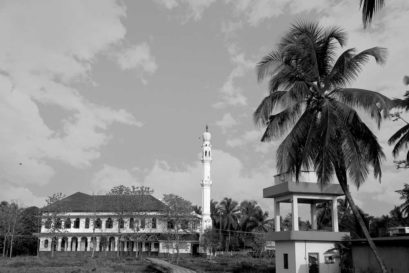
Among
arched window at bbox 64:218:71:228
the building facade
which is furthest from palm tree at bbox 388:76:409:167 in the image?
arched window at bbox 64:218:71:228

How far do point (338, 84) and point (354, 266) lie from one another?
8714 millimetres

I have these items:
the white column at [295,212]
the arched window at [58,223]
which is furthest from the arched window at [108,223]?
the white column at [295,212]

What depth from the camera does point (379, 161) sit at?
17578 millimetres

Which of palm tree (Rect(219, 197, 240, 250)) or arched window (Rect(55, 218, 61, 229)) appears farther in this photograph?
palm tree (Rect(219, 197, 240, 250))

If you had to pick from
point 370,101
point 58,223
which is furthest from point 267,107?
point 58,223

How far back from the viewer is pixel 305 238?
22188 mm

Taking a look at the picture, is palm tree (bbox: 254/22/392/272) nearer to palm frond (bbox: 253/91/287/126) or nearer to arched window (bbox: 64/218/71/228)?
palm frond (bbox: 253/91/287/126)

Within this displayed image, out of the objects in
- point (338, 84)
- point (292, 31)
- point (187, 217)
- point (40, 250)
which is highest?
point (292, 31)

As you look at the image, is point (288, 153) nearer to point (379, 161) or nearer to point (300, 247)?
point (379, 161)

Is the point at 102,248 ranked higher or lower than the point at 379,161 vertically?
lower

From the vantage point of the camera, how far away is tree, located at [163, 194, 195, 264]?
168 feet

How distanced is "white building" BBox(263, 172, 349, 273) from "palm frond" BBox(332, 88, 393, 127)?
6.14 metres

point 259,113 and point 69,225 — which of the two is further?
point 69,225

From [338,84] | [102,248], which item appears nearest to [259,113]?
[338,84]
